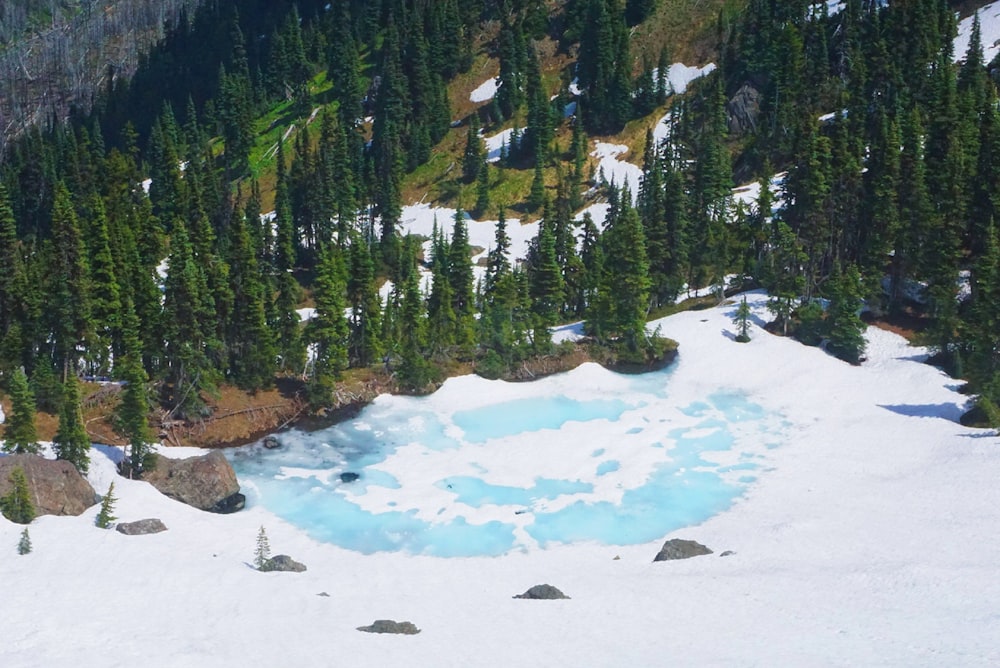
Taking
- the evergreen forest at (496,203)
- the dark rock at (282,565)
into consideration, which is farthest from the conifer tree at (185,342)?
the dark rock at (282,565)

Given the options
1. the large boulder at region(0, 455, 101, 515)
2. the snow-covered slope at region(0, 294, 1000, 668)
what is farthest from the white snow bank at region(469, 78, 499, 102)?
the large boulder at region(0, 455, 101, 515)

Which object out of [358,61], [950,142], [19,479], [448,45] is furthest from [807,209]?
[358,61]

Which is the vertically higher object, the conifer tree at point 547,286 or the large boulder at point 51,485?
the conifer tree at point 547,286

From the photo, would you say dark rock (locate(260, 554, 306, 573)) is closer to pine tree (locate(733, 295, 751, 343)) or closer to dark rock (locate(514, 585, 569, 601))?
dark rock (locate(514, 585, 569, 601))

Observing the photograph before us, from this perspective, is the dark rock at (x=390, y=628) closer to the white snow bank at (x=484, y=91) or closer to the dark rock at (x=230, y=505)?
the dark rock at (x=230, y=505)

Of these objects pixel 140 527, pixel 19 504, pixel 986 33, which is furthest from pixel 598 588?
pixel 986 33

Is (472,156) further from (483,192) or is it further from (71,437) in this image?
(71,437)

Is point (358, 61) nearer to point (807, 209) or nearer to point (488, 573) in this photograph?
point (807, 209)
